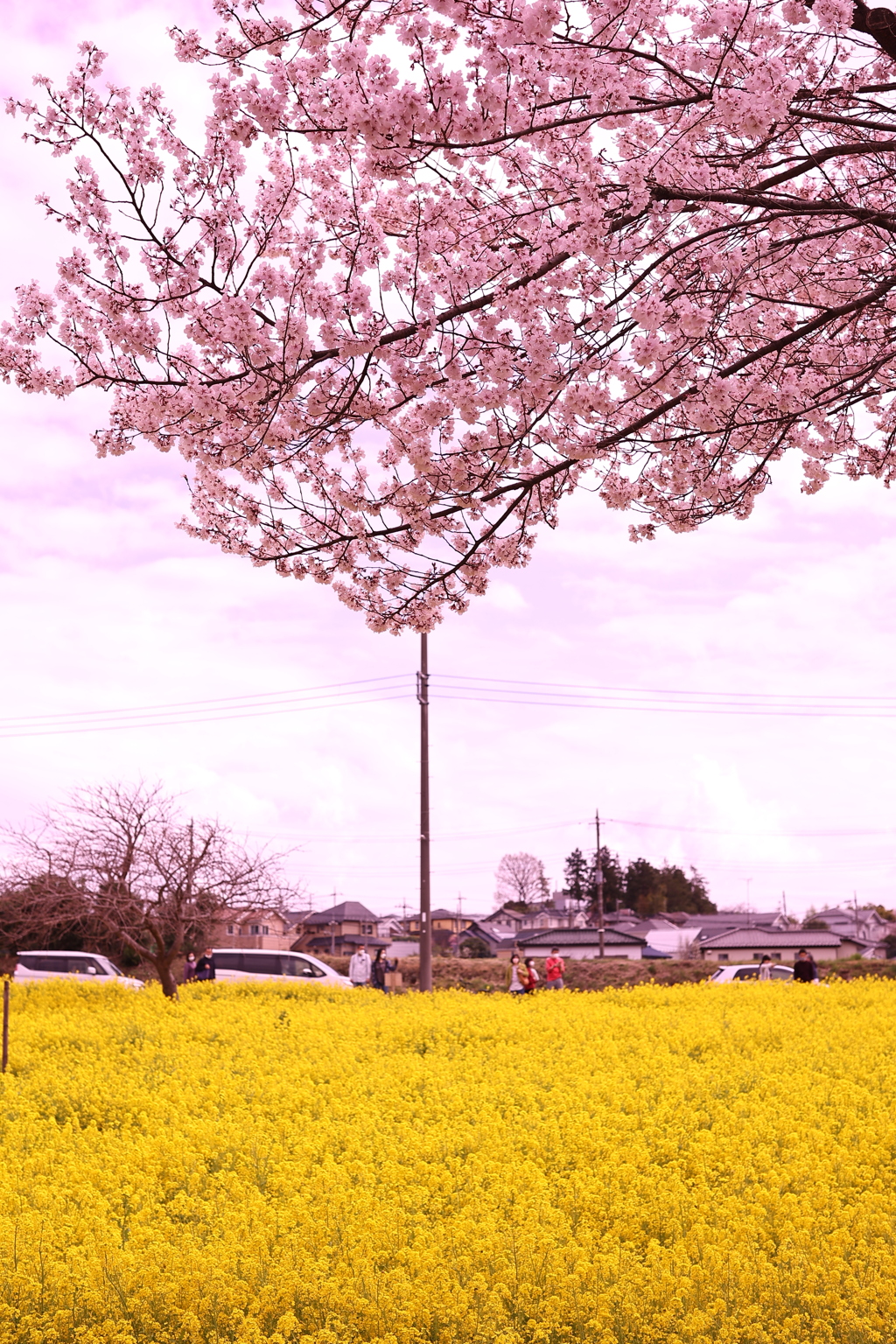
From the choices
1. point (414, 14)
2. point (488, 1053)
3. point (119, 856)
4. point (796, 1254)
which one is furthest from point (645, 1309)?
point (119, 856)

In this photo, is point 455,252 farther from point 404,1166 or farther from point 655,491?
point 404,1166

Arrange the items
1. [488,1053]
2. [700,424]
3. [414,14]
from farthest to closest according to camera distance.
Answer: [488,1053]
[700,424]
[414,14]

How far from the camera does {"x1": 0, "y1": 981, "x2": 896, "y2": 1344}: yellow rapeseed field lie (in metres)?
5.15

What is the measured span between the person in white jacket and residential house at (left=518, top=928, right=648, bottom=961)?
44.9m

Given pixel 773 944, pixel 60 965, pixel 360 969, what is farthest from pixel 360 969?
pixel 773 944

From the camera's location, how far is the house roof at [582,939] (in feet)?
230

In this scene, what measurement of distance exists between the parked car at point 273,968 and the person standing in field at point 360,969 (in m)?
0.45

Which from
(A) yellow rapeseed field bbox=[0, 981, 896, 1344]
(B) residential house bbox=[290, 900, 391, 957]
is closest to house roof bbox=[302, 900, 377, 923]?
(B) residential house bbox=[290, 900, 391, 957]

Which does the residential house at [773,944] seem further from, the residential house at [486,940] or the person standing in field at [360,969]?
the person standing in field at [360,969]

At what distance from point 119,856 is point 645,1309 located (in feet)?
65.4

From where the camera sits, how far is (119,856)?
77.4ft

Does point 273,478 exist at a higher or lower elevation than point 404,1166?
higher

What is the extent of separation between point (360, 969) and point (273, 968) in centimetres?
250

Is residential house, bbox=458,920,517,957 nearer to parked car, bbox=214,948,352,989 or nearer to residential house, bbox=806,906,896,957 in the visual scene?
residential house, bbox=806,906,896,957
